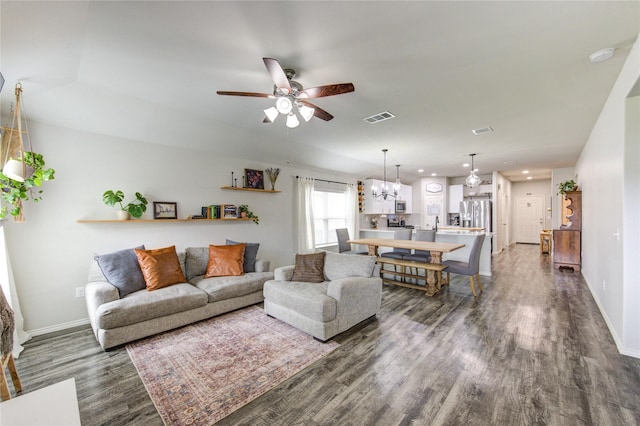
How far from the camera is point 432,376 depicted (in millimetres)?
2123

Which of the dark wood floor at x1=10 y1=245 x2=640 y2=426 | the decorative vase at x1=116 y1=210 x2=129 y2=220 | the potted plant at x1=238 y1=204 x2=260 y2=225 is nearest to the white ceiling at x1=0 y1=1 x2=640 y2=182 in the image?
the decorative vase at x1=116 y1=210 x2=129 y2=220

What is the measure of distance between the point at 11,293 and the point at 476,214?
9.86 meters

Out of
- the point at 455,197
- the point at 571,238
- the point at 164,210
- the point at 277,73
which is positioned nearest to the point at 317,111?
the point at 277,73

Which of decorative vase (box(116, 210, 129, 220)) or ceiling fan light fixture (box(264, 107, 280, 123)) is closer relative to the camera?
ceiling fan light fixture (box(264, 107, 280, 123))

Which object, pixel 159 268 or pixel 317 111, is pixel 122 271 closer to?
pixel 159 268

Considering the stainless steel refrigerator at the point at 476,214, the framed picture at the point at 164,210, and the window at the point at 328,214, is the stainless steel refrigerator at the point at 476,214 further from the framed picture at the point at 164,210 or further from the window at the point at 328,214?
the framed picture at the point at 164,210

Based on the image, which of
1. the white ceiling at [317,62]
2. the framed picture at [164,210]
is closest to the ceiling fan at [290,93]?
the white ceiling at [317,62]

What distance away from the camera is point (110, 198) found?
3.25 m

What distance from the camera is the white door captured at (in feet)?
32.9

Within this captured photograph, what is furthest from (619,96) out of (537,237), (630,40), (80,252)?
(537,237)

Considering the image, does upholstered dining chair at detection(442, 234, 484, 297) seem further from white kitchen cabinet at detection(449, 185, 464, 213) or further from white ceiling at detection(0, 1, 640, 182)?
white kitchen cabinet at detection(449, 185, 464, 213)

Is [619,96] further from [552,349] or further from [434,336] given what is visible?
[434,336]

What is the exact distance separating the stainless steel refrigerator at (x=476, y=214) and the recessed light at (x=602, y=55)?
21.0ft

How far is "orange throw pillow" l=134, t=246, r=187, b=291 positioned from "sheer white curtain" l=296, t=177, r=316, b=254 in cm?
267
